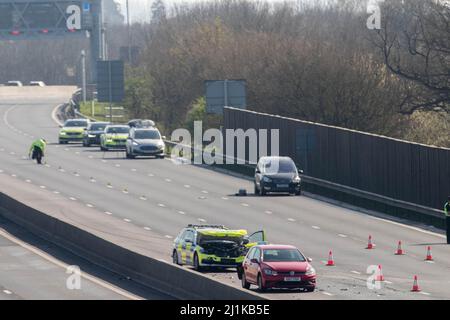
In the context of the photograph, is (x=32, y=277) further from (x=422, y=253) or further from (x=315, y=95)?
(x=315, y=95)

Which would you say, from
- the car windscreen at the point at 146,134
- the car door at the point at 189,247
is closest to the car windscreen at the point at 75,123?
the car windscreen at the point at 146,134

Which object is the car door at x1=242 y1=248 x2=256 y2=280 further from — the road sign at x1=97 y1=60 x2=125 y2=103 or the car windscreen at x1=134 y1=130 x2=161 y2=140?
the road sign at x1=97 y1=60 x2=125 y2=103

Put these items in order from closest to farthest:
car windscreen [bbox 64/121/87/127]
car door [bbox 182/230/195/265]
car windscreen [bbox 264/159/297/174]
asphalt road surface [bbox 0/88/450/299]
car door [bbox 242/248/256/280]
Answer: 1. car door [bbox 242/248/256/280]
2. asphalt road surface [bbox 0/88/450/299]
3. car door [bbox 182/230/195/265]
4. car windscreen [bbox 264/159/297/174]
5. car windscreen [bbox 64/121/87/127]

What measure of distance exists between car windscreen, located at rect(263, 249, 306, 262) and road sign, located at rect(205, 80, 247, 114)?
129ft

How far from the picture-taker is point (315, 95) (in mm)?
71438

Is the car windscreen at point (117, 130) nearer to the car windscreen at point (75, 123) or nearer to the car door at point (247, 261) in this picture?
the car windscreen at point (75, 123)

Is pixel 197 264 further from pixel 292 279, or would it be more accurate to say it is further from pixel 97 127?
pixel 97 127

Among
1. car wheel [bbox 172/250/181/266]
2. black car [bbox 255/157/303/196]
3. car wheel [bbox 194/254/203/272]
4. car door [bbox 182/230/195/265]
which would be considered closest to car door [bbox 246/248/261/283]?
car wheel [bbox 194/254/203/272]

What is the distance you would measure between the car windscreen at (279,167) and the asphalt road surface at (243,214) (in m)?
1.13

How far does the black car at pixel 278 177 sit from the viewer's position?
51719 mm

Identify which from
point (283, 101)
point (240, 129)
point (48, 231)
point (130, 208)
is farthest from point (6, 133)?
point (48, 231)

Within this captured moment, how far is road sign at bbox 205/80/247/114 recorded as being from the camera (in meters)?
69.1

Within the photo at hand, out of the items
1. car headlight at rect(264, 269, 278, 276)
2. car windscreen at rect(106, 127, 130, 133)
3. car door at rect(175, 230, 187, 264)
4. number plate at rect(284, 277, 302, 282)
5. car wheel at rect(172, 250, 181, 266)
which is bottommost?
car windscreen at rect(106, 127, 130, 133)

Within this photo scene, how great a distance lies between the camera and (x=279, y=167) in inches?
2040
